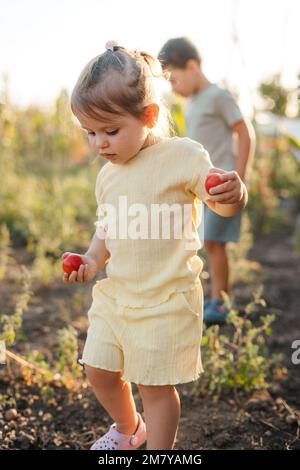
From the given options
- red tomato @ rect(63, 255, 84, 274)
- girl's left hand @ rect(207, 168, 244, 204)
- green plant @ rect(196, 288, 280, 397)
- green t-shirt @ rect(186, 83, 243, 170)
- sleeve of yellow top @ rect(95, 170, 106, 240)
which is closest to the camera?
girl's left hand @ rect(207, 168, 244, 204)

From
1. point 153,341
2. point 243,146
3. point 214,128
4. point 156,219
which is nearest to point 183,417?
point 153,341

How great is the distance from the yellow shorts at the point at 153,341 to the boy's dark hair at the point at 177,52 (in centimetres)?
179

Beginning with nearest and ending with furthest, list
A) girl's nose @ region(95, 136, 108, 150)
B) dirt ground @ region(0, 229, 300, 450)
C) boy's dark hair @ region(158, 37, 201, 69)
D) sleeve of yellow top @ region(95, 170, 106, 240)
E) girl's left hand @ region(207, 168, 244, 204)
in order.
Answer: girl's left hand @ region(207, 168, 244, 204), girl's nose @ region(95, 136, 108, 150), sleeve of yellow top @ region(95, 170, 106, 240), dirt ground @ region(0, 229, 300, 450), boy's dark hair @ region(158, 37, 201, 69)

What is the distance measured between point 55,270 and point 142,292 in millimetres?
2689

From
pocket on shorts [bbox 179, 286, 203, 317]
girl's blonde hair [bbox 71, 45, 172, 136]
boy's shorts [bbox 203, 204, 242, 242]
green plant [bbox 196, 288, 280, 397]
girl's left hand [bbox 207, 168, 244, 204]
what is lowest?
green plant [bbox 196, 288, 280, 397]

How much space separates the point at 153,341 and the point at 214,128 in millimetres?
1954

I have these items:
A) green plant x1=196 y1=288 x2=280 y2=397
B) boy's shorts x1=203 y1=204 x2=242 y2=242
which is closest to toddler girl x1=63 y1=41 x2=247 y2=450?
green plant x1=196 y1=288 x2=280 y2=397

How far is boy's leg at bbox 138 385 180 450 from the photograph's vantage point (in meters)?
1.80

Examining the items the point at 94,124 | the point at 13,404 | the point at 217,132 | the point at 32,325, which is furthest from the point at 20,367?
the point at 217,132

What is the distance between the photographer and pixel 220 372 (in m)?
2.63

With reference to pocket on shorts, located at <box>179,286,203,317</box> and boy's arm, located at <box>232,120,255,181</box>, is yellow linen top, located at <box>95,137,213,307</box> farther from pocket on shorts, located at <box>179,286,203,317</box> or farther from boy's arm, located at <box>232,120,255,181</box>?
boy's arm, located at <box>232,120,255,181</box>

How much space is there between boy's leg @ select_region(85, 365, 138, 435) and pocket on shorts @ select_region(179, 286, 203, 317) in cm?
33
